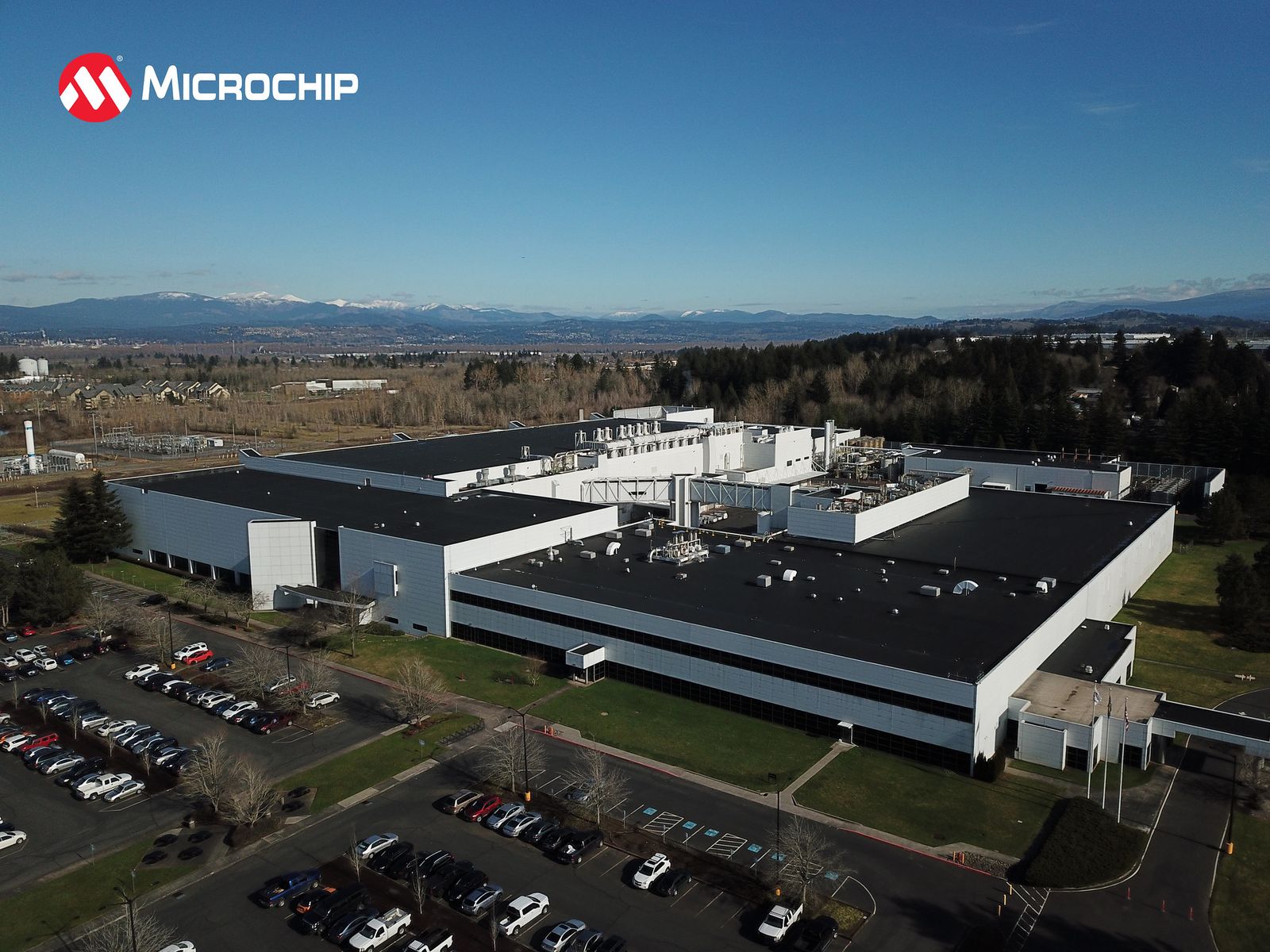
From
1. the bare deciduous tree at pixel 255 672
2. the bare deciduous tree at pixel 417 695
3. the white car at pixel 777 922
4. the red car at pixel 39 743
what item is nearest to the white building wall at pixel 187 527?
the bare deciduous tree at pixel 255 672

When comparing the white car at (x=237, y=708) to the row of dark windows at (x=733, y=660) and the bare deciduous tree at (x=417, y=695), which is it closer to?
the bare deciduous tree at (x=417, y=695)

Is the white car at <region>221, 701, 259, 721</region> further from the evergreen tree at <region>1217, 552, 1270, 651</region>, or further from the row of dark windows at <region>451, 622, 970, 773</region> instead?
the evergreen tree at <region>1217, 552, 1270, 651</region>

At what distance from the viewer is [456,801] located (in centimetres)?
2836

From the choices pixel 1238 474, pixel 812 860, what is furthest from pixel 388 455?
pixel 1238 474

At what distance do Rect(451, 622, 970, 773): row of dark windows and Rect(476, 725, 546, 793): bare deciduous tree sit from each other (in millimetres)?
6351

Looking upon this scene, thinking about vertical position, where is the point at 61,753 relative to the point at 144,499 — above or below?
below

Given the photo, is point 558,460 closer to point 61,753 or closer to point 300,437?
point 61,753

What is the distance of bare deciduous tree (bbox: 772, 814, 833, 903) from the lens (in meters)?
23.3

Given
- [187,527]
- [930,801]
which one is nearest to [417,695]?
[930,801]

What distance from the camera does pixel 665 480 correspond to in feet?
218

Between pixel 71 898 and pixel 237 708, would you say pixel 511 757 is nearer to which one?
pixel 71 898

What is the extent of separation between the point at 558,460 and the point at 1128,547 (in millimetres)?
40016

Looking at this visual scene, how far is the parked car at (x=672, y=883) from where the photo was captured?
23.9 m

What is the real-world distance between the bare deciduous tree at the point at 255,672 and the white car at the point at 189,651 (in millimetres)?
3054
